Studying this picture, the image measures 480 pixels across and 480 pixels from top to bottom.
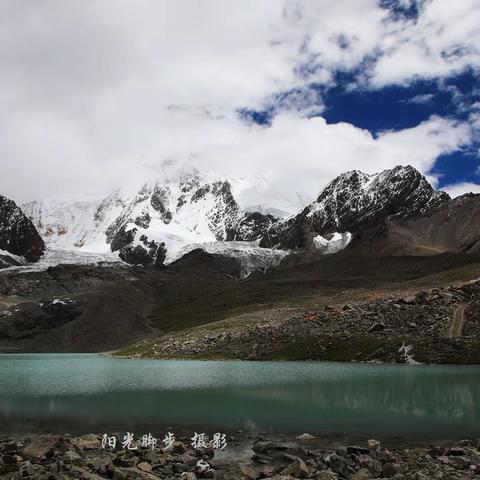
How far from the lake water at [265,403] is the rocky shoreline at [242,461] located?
17.1ft

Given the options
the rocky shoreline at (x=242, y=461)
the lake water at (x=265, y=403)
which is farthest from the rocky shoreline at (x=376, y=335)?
the rocky shoreline at (x=242, y=461)

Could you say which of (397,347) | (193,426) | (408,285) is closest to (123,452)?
(193,426)

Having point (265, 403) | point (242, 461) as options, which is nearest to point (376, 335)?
point (265, 403)

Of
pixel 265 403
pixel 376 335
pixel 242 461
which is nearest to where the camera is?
pixel 242 461

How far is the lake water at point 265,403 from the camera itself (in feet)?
116

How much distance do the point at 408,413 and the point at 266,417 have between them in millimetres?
9042

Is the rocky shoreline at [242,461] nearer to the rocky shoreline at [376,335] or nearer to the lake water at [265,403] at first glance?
the lake water at [265,403]

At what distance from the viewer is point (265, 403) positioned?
1785 inches

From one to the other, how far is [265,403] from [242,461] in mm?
19247

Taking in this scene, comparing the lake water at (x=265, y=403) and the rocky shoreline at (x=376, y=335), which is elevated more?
the rocky shoreline at (x=376, y=335)

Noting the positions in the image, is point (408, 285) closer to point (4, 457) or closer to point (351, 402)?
point (351, 402)

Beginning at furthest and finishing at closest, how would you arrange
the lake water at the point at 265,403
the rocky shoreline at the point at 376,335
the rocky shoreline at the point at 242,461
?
the rocky shoreline at the point at 376,335 < the lake water at the point at 265,403 < the rocky shoreline at the point at 242,461

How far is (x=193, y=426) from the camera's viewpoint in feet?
117

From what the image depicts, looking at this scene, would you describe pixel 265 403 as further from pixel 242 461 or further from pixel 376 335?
pixel 376 335
